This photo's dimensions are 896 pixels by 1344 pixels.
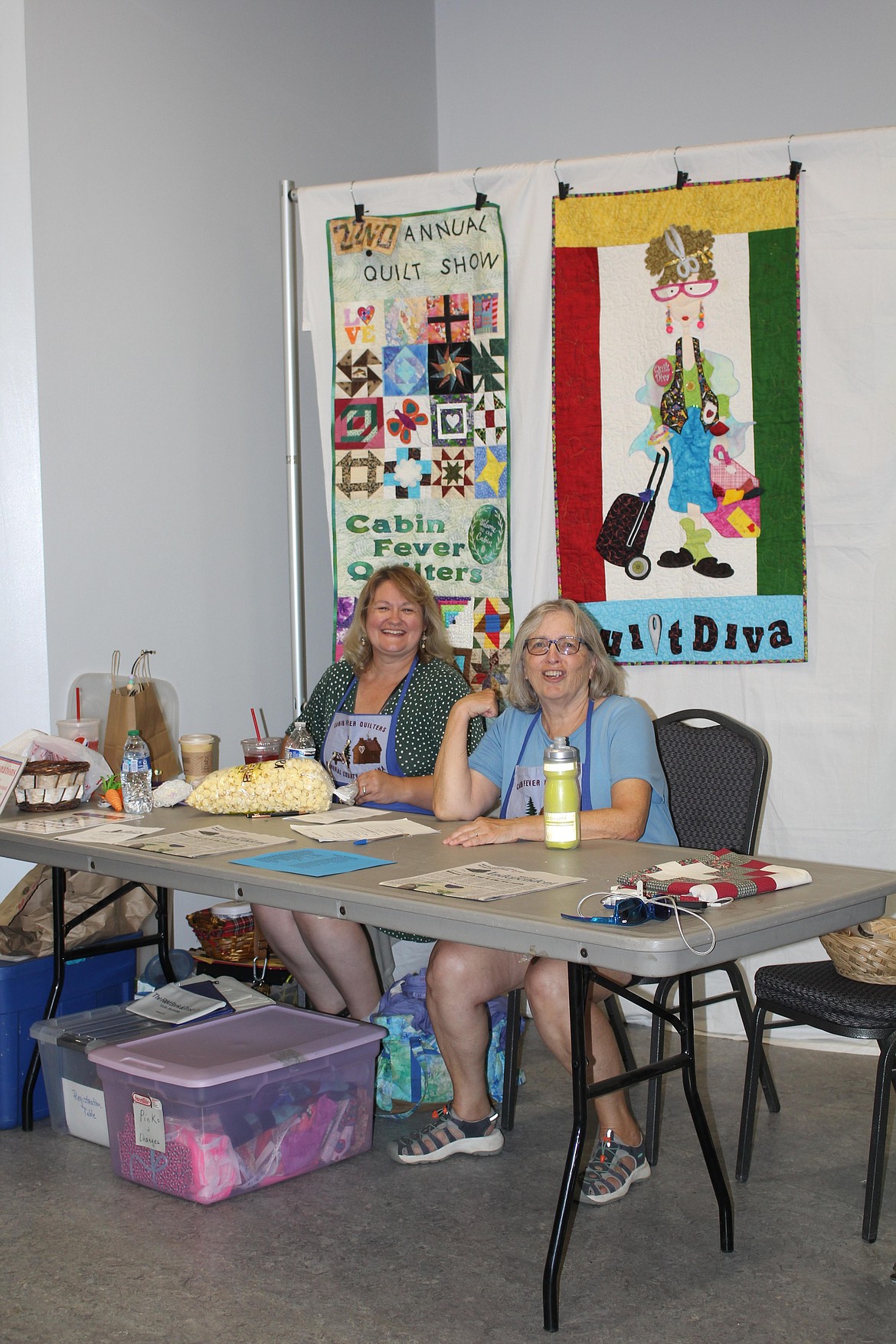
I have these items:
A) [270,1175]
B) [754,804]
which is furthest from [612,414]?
[270,1175]

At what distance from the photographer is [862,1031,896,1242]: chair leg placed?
2270mm

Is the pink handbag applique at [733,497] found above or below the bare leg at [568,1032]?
above

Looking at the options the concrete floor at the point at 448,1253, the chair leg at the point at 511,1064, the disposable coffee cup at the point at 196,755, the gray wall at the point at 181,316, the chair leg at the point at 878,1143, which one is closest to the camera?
the concrete floor at the point at 448,1253

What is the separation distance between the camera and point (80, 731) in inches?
133

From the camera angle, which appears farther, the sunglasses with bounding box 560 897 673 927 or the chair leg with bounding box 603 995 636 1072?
the chair leg with bounding box 603 995 636 1072

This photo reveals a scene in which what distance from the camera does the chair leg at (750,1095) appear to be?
258 centimetres

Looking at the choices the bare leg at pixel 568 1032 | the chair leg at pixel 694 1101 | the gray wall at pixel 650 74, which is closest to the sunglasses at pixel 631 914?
the chair leg at pixel 694 1101

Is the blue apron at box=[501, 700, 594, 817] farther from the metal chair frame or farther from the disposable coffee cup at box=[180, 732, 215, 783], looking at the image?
the disposable coffee cup at box=[180, 732, 215, 783]

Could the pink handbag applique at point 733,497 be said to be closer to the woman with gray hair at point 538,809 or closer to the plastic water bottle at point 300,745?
the woman with gray hair at point 538,809

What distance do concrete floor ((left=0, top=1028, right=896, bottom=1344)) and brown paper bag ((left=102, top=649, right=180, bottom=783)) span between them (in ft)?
3.46

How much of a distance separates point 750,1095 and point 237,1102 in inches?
40.1

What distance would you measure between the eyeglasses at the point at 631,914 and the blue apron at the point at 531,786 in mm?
749

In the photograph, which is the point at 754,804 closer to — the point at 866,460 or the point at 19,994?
the point at 866,460

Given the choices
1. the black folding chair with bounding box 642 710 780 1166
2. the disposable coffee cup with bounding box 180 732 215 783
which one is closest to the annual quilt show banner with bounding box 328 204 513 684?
the disposable coffee cup with bounding box 180 732 215 783
